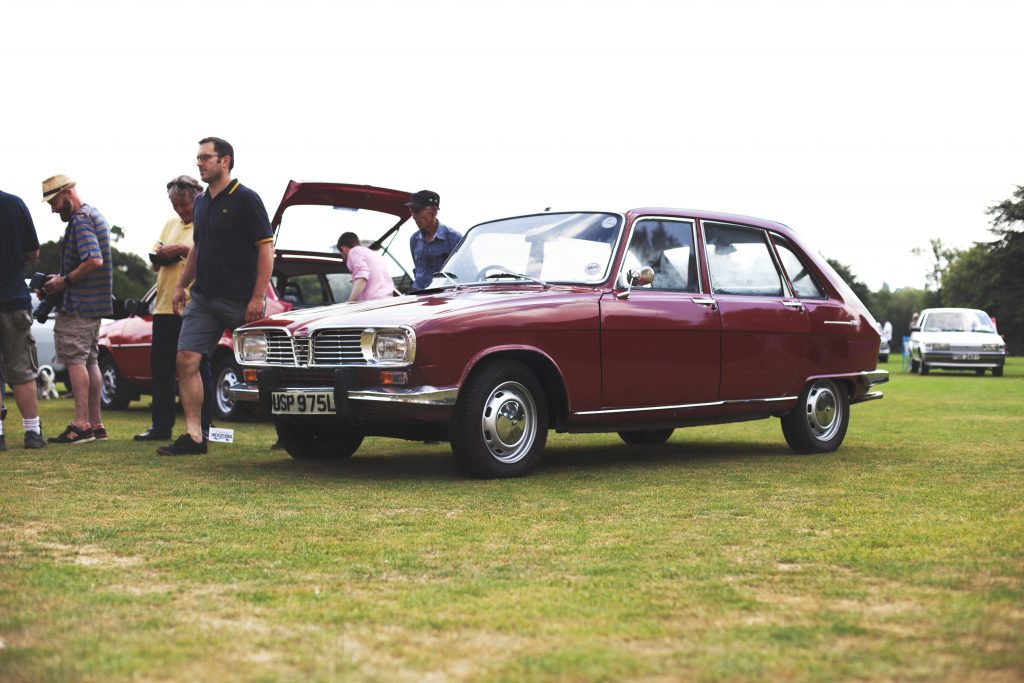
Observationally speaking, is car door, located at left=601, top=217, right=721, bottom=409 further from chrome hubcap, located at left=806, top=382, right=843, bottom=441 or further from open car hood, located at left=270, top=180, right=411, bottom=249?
open car hood, located at left=270, top=180, right=411, bottom=249

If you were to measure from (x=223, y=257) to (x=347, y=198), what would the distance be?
12.4ft

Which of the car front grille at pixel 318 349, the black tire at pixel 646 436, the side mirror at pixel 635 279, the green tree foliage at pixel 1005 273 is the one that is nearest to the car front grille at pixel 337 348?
the car front grille at pixel 318 349

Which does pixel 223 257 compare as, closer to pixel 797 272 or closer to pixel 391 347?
pixel 391 347

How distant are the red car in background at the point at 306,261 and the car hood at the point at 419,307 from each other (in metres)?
3.83

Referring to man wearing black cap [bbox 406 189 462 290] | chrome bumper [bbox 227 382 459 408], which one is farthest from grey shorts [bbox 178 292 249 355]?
man wearing black cap [bbox 406 189 462 290]

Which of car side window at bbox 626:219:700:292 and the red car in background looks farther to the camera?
the red car in background

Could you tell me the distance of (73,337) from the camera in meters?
9.28

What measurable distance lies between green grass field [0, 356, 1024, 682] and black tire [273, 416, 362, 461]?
29 centimetres

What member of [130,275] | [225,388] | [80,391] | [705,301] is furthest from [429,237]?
[130,275]

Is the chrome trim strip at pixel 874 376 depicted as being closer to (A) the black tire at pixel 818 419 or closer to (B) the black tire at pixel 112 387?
(A) the black tire at pixel 818 419

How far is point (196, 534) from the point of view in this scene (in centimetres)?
510

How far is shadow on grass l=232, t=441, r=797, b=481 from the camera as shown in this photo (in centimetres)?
754

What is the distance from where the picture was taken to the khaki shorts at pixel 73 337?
9.27 m

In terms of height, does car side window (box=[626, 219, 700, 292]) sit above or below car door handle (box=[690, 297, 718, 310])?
above
